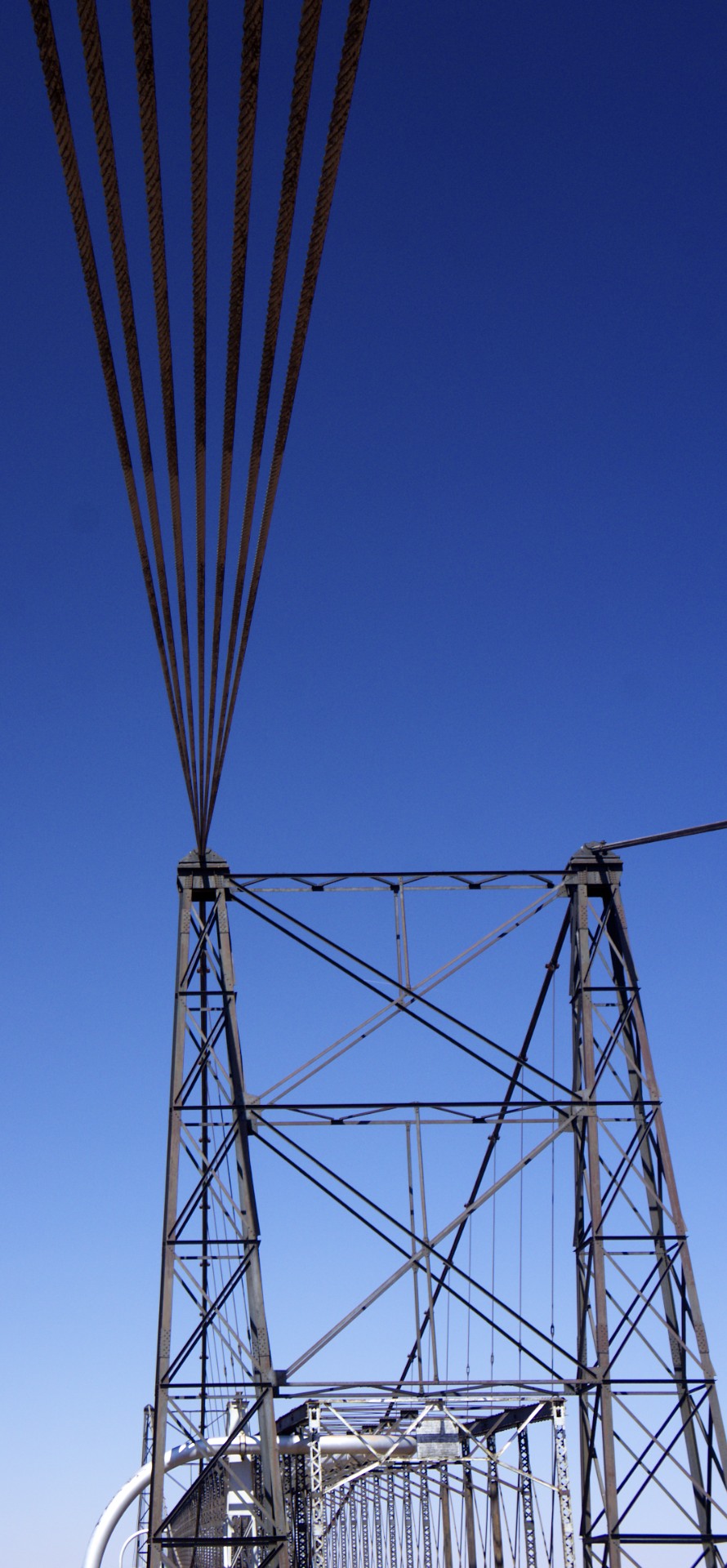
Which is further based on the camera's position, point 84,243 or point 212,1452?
point 212,1452

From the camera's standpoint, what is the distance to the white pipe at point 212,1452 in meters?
25.3

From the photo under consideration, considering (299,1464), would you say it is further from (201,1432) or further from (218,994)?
(218,994)

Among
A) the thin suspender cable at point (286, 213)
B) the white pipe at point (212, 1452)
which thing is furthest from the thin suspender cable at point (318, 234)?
the white pipe at point (212, 1452)

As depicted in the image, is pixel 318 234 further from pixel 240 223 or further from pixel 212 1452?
pixel 212 1452

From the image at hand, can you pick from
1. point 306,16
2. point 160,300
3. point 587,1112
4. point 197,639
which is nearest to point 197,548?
point 197,639

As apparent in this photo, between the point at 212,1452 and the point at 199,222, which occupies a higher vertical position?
the point at 199,222

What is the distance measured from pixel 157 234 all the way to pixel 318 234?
76 cm

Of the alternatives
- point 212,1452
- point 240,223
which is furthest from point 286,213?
point 212,1452

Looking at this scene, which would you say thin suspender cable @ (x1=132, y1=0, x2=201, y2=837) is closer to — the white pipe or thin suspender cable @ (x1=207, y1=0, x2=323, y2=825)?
thin suspender cable @ (x1=207, y1=0, x2=323, y2=825)

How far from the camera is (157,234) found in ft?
21.3

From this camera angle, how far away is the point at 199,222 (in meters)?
6.13

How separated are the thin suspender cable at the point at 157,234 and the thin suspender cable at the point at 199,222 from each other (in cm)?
13

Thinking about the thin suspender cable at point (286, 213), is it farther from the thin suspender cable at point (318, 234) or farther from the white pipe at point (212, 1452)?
the white pipe at point (212, 1452)

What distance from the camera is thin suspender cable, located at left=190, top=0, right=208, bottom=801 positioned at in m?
5.26
